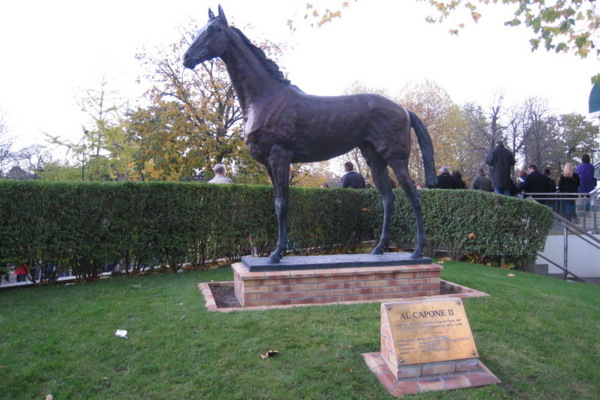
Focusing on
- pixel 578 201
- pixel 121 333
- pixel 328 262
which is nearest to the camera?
pixel 121 333

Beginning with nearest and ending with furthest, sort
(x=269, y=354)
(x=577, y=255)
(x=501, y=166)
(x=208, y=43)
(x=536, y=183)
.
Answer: (x=269, y=354), (x=208, y=43), (x=501, y=166), (x=577, y=255), (x=536, y=183)

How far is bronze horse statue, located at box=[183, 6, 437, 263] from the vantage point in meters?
4.69

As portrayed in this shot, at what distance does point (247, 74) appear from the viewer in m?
4.79

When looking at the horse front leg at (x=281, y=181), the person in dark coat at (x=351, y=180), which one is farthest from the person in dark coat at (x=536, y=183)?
the horse front leg at (x=281, y=181)

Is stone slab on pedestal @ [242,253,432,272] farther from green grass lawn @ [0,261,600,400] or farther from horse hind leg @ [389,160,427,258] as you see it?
green grass lawn @ [0,261,600,400]

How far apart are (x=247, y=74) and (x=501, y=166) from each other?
8.18 meters

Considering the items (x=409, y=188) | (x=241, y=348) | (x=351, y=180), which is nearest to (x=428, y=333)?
(x=241, y=348)

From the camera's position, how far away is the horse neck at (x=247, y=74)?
4750mm

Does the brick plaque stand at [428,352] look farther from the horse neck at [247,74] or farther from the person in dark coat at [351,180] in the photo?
the person in dark coat at [351,180]

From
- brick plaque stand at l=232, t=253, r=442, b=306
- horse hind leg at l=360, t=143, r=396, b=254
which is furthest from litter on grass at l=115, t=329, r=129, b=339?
horse hind leg at l=360, t=143, r=396, b=254

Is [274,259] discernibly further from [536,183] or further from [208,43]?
[536,183]

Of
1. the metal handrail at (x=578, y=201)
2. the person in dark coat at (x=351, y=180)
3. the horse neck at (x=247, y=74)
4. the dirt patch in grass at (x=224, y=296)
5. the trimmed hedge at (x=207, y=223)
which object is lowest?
the dirt patch in grass at (x=224, y=296)

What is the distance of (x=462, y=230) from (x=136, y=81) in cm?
1400

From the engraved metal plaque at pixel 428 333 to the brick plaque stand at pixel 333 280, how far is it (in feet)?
6.21
